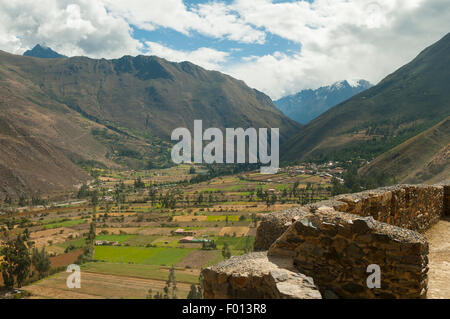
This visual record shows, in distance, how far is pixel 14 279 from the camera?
1955 inches

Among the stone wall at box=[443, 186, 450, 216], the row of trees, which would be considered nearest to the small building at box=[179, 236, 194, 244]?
the row of trees

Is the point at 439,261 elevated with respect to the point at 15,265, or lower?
elevated

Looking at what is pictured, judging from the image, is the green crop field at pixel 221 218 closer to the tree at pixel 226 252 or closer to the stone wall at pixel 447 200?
the tree at pixel 226 252

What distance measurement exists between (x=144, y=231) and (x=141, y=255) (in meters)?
18.1

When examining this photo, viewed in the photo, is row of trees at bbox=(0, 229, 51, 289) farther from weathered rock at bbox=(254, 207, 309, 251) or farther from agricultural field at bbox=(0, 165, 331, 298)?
weathered rock at bbox=(254, 207, 309, 251)

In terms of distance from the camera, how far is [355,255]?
20.7ft

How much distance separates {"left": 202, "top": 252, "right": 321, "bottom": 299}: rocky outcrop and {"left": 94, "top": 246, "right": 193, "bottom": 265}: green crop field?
5497 centimetres

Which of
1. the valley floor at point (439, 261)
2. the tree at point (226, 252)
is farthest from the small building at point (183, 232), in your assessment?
the valley floor at point (439, 261)

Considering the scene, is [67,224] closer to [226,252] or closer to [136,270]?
[136,270]

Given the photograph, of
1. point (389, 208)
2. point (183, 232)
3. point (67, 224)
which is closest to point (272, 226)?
point (389, 208)

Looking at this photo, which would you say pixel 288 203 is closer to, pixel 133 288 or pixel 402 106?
pixel 133 288

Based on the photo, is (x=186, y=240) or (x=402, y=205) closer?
(x=402, y=205)

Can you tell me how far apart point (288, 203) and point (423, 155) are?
4224 centimetres

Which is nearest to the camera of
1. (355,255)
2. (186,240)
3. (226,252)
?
(355,255)
